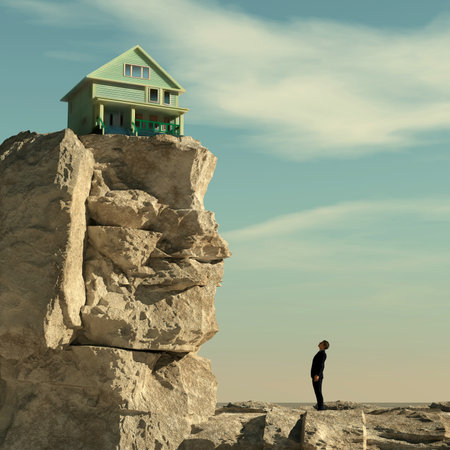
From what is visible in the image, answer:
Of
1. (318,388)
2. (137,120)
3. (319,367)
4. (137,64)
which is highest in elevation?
(137,64)

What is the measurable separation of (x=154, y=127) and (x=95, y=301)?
226 inches

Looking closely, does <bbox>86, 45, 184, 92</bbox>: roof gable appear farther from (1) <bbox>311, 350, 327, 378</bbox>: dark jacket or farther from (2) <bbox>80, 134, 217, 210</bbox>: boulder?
(1) <bbox>311, 350, 327, 378</bbox>: dark jacket

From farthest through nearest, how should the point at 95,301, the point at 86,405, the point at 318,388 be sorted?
the point at 318,388, the point at 95,301, the point at 86,405

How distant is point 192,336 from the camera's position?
57.4ft

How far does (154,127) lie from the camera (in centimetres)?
2031

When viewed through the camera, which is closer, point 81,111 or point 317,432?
point 317,432

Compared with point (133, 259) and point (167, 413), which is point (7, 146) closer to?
point (133, 259)

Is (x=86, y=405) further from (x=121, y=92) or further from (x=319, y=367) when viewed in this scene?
(x=121, y=92)

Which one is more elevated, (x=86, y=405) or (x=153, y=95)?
(x=153, y=95)

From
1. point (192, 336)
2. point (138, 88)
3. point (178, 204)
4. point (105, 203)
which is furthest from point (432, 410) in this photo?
point (138, 88)

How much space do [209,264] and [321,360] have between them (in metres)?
3.59

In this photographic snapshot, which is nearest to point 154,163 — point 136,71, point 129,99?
point 129,99

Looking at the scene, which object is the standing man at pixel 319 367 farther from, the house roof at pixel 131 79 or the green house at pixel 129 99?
the house roof at pixel 131 79

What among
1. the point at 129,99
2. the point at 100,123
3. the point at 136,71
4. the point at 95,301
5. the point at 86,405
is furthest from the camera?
the point at 136,71
